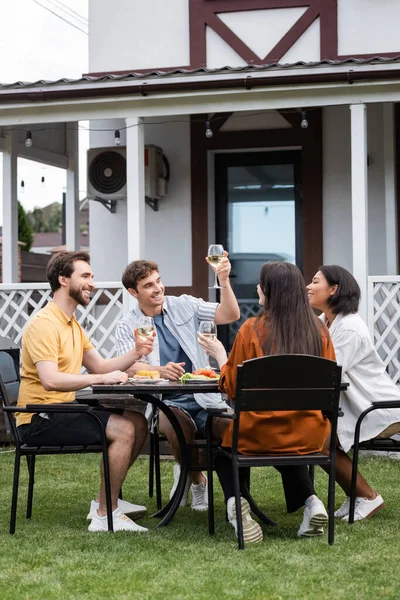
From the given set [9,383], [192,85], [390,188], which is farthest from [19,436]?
[390,188]

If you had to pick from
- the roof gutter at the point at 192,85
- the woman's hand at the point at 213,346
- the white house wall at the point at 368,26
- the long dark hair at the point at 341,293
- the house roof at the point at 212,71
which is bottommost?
the woman's hand at the point at 213,346

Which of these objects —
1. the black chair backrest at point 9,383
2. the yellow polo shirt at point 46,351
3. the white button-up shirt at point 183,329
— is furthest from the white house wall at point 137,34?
the yellow polo shirt at point 46,351

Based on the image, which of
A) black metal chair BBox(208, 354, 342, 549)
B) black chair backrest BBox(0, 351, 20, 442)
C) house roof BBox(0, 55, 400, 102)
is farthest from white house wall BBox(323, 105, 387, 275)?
black metal chair BBox(208, 354, 342, 549)

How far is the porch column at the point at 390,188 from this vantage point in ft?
31.1

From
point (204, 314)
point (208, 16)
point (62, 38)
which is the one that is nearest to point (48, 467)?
point (204, 314)

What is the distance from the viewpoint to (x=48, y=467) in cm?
733

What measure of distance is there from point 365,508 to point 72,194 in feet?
20.4

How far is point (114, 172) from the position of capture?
1021 cm

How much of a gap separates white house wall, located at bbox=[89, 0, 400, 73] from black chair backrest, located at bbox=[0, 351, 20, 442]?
5.70m

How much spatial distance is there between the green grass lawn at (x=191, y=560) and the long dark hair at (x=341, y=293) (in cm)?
107

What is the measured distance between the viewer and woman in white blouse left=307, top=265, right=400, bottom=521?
16.9ft

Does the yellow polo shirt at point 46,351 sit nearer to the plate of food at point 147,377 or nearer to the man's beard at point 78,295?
the man's beard at point 78,295

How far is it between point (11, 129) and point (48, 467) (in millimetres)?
3918

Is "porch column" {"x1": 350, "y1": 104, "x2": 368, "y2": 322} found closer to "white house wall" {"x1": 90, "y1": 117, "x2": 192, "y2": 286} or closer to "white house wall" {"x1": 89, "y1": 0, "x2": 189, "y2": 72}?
"white house wall" {"x1": 90, "y1": 117, "x2": 192, "y2": 286}
